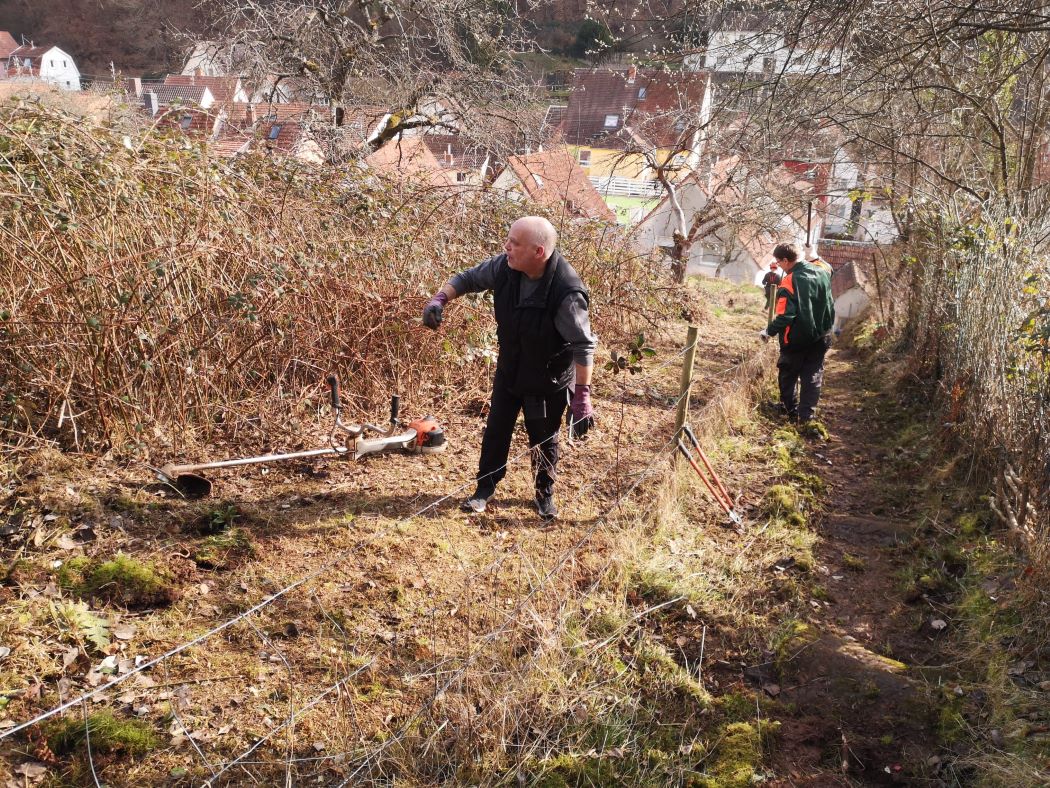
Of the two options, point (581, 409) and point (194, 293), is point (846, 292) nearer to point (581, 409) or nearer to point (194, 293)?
point (581, 409)

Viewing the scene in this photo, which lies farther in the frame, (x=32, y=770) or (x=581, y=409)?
(x=581, y=409)

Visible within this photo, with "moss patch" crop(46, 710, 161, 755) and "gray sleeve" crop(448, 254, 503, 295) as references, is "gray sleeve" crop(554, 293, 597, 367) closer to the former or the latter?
"gray sleeve" crop(448, 254, 503, 295)

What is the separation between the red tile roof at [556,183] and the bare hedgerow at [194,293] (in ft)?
11.4

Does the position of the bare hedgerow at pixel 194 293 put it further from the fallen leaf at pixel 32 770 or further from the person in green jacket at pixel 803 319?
the person in green jacket at pixel 803 319

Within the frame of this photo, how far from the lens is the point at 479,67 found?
12.0 meters

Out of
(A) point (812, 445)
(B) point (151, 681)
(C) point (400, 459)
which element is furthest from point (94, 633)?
(A) point (812, 445)

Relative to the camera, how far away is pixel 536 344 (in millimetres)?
4438

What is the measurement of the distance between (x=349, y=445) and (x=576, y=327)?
1984 mm

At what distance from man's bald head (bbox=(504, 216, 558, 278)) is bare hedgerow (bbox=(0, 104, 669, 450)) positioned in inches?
72.5

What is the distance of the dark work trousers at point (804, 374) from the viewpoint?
7.77 metres

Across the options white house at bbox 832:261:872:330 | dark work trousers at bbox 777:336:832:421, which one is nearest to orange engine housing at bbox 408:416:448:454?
dark work trousers at bbox 777:336:832:421

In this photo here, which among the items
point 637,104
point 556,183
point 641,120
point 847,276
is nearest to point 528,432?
point 556,183

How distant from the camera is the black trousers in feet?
15.3

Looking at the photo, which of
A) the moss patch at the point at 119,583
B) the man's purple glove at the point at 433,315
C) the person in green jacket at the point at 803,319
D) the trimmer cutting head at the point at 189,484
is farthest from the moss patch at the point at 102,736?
the person in green jacket at the point at 803,319
